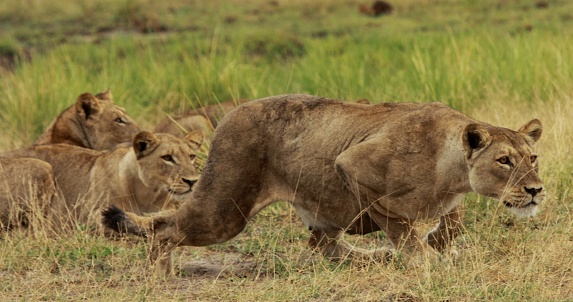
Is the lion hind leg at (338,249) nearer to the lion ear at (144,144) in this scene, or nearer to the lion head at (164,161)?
the lion head at (164,161)

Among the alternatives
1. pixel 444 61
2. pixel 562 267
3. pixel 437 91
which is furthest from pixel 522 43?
pixel 562 267

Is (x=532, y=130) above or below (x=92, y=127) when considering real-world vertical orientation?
above

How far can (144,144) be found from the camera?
7457mm

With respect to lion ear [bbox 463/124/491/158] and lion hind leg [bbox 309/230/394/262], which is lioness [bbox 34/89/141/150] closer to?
lion hind leg [bbox 309/230/394/262]

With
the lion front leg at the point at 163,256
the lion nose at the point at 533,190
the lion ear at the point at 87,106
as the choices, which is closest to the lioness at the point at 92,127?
the lion ear at the point at 87,106

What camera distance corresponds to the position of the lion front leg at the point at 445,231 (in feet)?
20.2

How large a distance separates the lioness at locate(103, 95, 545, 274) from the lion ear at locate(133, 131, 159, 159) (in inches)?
39.0

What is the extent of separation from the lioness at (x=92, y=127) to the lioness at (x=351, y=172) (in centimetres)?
267

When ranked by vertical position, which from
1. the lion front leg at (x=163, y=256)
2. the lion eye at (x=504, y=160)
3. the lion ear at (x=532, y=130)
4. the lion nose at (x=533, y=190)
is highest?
A: the lion ear at (x=532, y=130)

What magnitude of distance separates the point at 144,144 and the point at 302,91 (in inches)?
149

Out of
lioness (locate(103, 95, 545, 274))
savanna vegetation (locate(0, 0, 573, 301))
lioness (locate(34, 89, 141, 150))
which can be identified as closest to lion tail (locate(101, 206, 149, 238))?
lioness (locate(103, 95, 545, 274))

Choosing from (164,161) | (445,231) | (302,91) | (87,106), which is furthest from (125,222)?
(302,91)

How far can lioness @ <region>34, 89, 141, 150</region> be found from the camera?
9047mm

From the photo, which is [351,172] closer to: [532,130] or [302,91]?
[532,130]
